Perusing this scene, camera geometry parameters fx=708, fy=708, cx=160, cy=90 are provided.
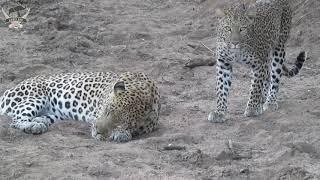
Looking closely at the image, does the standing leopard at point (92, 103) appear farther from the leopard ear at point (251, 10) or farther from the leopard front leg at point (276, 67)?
the leopard front leg at point (276, 67)

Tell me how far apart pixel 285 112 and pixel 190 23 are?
20.1 ft

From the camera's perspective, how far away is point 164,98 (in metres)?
9.77

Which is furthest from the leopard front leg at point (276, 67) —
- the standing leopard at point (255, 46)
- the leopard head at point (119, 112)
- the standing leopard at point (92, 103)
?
the leopard head at point (119, 112)

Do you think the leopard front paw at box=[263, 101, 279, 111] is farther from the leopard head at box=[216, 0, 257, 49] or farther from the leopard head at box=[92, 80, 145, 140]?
the leopard head at box=[92, 80, 145, 140]

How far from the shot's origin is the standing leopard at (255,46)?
8359 millimetres

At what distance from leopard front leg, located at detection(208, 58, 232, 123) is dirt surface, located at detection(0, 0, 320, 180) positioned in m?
0.14

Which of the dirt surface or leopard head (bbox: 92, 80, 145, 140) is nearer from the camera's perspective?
the dirt surface

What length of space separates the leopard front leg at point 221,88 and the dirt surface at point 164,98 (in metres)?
0.14

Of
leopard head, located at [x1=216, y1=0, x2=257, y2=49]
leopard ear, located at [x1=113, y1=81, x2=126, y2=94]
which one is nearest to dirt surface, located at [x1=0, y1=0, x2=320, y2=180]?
leopard ear, located at [x1=113, y1=81, x2=126, y2=94]

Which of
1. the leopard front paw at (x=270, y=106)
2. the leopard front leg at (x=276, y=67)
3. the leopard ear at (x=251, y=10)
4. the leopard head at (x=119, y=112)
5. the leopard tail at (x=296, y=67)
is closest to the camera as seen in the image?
the leopard head at (x=119, y=112)

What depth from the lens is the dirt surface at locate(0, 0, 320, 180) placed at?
22.2 feet

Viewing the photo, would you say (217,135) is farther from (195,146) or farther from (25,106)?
(25,106)

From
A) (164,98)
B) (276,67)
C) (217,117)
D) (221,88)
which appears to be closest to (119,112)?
(217,117)

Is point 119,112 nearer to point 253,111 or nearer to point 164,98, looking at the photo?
point 253,111
